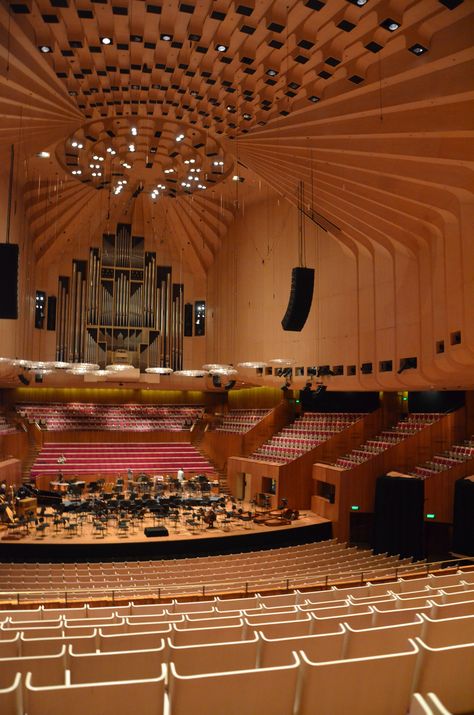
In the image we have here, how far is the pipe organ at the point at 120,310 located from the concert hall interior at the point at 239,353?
0.09 metres

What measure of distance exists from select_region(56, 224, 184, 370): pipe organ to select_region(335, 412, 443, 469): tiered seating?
933 centimetres

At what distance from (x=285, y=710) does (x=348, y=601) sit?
7.14ft

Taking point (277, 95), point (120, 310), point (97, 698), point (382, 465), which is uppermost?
→ point (277, 95)

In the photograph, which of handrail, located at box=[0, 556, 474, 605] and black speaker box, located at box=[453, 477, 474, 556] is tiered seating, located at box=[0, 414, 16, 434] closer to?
handrail, located at box=[0, 556, 474, 605]

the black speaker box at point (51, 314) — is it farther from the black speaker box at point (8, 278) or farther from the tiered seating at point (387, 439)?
the black speaker box at point (8, 278)

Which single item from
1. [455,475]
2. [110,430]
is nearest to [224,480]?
[110,430]

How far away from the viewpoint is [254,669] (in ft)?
6.47

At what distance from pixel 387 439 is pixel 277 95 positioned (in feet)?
30.6

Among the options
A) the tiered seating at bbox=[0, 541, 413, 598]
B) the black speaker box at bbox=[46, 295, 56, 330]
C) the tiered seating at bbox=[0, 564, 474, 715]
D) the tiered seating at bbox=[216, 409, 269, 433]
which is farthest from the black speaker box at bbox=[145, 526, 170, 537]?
the black speaker box at bbox=[46, 295, 56, 330]

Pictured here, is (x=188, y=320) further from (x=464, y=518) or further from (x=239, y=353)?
(x=464, y=518)

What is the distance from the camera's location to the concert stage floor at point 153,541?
34.9ft

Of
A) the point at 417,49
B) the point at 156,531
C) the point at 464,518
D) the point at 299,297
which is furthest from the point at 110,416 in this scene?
the point at 417,49

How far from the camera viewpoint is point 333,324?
13969mm

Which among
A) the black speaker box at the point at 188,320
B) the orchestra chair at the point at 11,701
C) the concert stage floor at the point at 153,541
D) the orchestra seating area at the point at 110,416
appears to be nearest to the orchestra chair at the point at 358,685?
the orchestra chair at the point at 11,701
